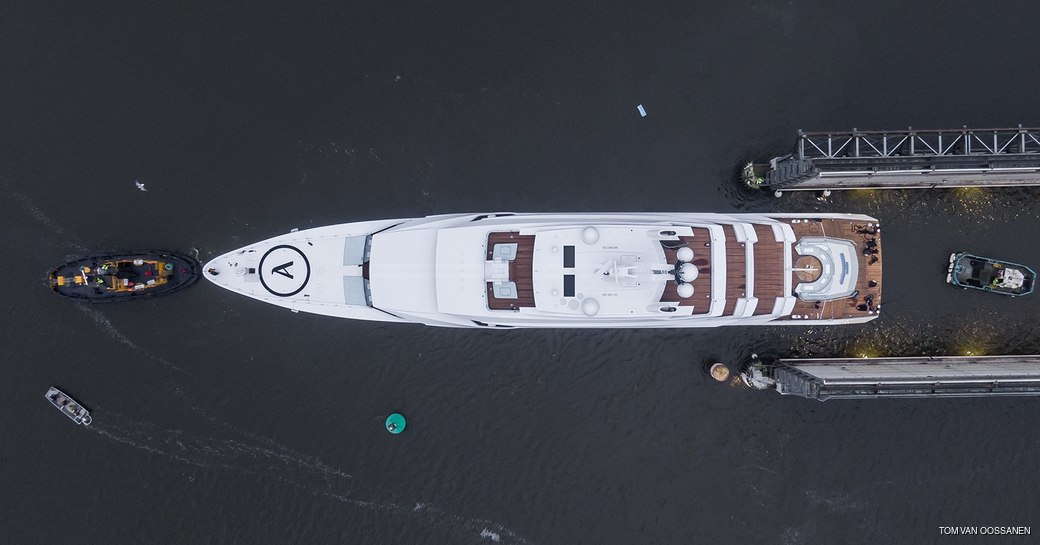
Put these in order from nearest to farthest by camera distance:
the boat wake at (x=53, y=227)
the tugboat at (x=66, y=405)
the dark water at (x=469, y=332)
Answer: the tugboat at (x=66, y=405) → the dark water at (x=469, y=332) → the boat wake at (x=53, y=227)

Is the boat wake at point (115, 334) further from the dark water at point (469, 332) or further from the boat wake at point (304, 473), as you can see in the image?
the boat wake at point (304, 473)

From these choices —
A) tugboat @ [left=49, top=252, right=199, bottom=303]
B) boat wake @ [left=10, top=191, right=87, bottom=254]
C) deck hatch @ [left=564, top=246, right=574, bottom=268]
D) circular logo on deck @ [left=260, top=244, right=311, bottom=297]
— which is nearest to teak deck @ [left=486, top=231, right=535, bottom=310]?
deck hatch @ [left=564, top=246, right=574, bottom=268]

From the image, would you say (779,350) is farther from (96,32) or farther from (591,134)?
(96,32)

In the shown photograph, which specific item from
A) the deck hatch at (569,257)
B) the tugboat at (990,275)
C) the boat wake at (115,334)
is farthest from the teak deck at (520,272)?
the tugboat at (990,275)

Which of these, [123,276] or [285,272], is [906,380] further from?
[123,276]

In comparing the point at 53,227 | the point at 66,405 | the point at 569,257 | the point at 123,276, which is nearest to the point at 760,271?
the point at 569,257

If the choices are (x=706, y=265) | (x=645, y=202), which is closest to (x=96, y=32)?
(x=645, y=202)

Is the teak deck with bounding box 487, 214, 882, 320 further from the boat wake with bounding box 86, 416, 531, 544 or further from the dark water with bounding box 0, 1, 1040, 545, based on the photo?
the boat wake with bounding box 86, 416, 531, 544
